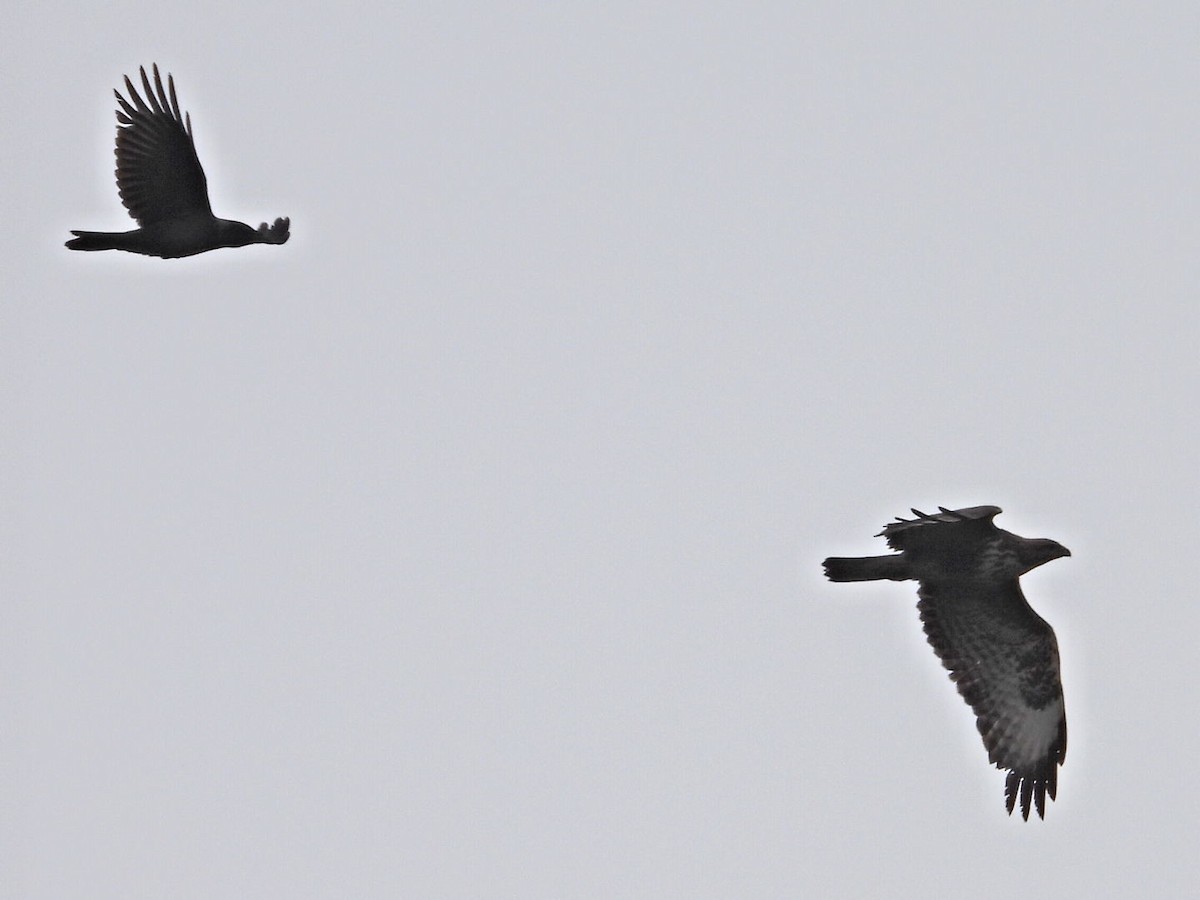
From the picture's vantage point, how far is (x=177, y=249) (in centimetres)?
1761

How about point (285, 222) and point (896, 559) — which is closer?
point (896, 559)

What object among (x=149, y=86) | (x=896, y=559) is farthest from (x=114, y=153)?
(x=896, y=559)

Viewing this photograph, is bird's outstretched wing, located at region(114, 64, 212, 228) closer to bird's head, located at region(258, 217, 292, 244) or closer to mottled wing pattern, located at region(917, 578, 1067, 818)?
bird's head, located at region(258, 217, 292, 244)

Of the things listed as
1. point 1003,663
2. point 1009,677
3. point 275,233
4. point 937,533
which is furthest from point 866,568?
point 275,233

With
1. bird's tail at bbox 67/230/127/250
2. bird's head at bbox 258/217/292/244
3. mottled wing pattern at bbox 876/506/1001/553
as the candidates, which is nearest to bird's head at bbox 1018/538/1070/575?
mottled wing pattern at bbox 876/506/1001/553

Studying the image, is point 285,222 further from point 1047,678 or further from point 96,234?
point 1047,678

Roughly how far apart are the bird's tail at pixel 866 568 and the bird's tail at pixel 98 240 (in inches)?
263

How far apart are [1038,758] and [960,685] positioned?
0.93 meters

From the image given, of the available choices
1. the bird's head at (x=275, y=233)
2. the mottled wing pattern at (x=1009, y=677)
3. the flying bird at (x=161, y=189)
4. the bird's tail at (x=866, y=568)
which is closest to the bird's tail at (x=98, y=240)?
the flying bird at (x=161, y=189)

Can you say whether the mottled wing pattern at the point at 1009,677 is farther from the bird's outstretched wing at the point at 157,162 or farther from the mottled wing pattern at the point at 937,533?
the bird's outstretched wing at the point at 157,162

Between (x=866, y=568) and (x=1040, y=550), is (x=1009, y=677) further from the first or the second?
(x=866, y=568)

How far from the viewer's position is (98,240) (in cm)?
1738

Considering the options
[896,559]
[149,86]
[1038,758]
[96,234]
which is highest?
[149,86]

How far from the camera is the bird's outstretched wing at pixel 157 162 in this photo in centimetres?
1717
